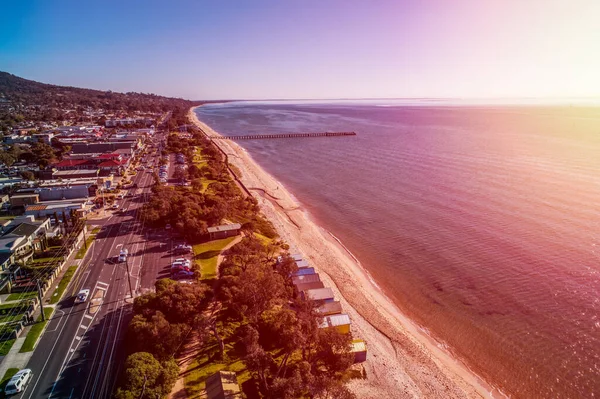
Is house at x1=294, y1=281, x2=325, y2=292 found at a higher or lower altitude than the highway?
lower

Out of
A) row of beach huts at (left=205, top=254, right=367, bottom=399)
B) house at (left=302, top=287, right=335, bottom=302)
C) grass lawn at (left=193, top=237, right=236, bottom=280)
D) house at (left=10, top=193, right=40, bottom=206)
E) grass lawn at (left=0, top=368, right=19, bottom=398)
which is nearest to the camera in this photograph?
row of beach huts at (left=205, top=254, right=367, bottom=399)

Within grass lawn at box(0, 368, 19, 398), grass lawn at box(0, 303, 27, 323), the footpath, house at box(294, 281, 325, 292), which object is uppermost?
Answer: grass lawn at box(0, 303, 27, 323)

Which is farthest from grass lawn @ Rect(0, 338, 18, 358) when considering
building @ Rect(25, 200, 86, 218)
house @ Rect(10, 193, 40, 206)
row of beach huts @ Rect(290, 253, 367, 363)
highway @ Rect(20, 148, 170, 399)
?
house @ Rect(10, 193, 40, 206)

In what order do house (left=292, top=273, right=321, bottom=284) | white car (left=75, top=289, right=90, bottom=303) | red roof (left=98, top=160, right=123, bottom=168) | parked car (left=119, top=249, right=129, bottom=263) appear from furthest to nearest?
red roof (left=98, top=160, right=123, bottom=168) < parked car (left=119, top=249, right=129, bottom=263) < house (left=292, top=273, right=321, bottom=284) < white car (left=75, top=289, right=90, bottom=303)

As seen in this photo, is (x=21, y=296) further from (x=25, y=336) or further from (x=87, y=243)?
(x=87, y=243)

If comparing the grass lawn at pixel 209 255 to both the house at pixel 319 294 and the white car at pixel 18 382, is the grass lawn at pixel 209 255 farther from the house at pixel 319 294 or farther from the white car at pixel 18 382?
the white car at pixel 18 382

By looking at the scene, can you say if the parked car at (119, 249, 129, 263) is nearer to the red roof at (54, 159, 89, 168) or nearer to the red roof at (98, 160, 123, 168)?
the red roof at (98, 160, 123, 168)

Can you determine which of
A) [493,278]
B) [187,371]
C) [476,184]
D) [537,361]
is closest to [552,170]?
[476,184]

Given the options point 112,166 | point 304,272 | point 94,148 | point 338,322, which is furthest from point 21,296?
point 94,148
